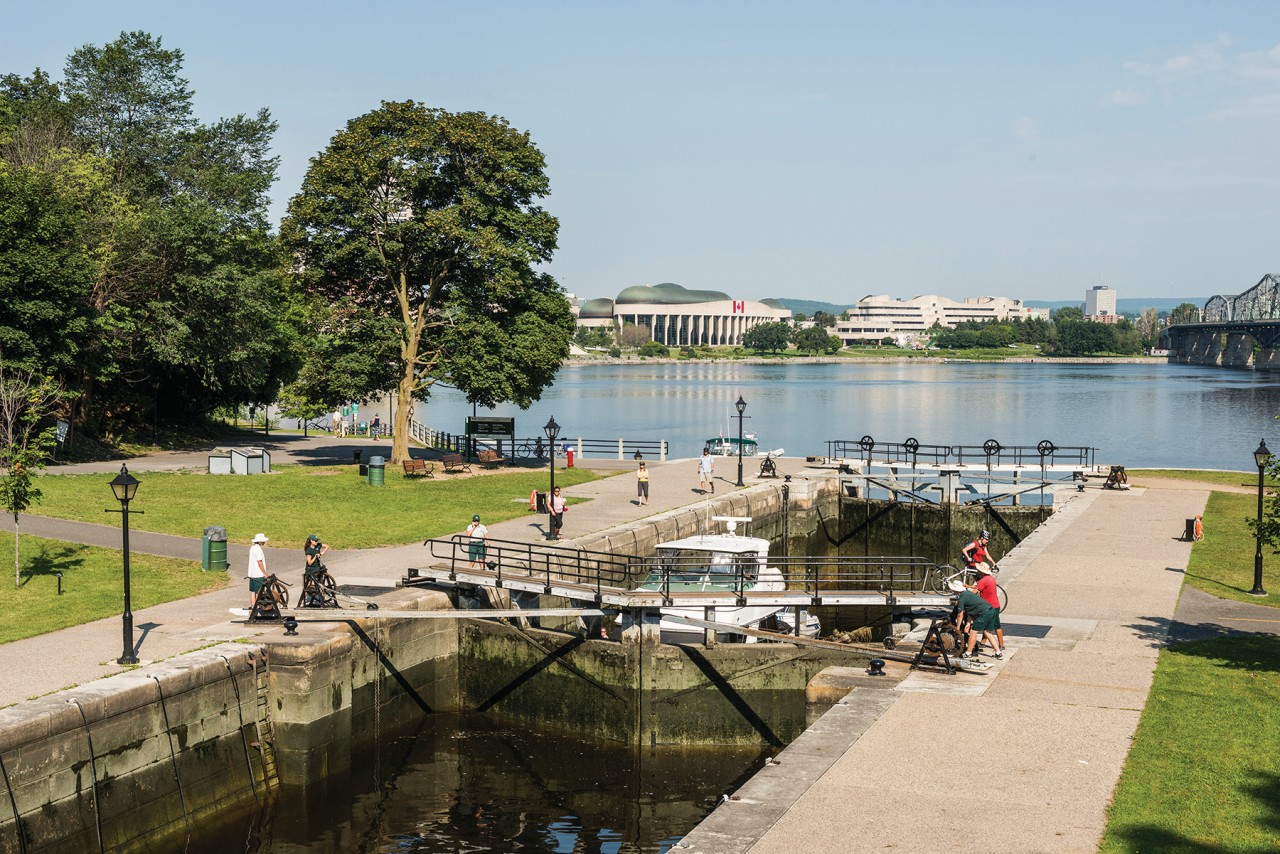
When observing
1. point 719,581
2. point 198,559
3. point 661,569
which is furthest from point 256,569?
point 719,581

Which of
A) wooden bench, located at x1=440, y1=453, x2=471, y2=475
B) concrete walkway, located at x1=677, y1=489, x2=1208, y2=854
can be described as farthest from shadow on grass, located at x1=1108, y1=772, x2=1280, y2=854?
wooden bench, located at x1=440, y1=453, x2=471, y2=475

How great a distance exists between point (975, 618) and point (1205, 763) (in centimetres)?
548

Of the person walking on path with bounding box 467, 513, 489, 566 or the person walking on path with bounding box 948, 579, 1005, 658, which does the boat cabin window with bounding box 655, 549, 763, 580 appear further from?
the person walking on path with bounding box 948, 579, 1005, 658

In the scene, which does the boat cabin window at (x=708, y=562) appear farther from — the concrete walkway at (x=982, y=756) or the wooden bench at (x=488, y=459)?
the wooden bench at (x=488, y=459)

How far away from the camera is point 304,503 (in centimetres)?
3872

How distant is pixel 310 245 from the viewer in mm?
49250

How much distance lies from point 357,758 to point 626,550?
1195 cm

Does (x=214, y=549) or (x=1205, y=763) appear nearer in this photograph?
(x=1205, y=763)

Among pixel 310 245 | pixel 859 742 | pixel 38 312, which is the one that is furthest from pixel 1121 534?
pixel 38 312

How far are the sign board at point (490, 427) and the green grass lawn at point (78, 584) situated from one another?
23.9m

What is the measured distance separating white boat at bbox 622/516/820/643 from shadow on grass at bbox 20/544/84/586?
13176mm

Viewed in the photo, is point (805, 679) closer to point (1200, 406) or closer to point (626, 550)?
point (626, 550)

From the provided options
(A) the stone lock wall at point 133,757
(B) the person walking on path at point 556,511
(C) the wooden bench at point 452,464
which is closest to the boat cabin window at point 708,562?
(B) the person walking on path at point 556,511

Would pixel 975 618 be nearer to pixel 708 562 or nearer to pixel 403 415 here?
pixel 708 562
